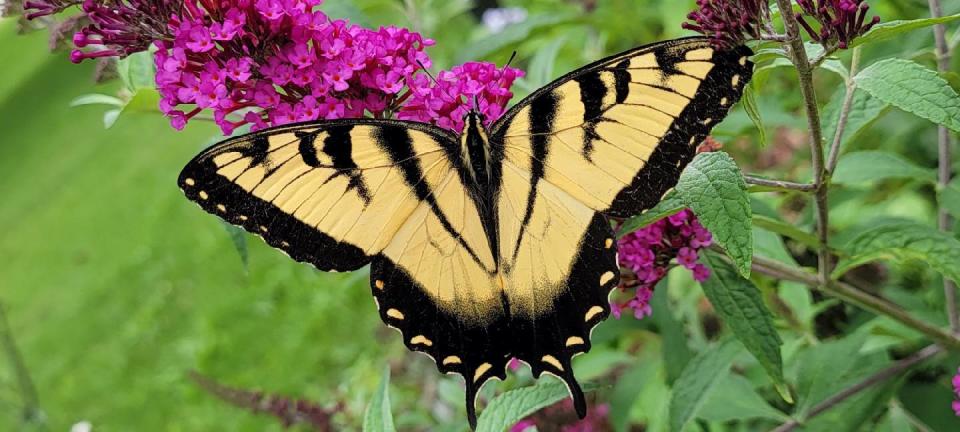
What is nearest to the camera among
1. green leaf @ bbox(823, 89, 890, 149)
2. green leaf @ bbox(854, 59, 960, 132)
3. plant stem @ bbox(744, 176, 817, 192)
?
green leaf @ bbox(854, 59, 960, 132)

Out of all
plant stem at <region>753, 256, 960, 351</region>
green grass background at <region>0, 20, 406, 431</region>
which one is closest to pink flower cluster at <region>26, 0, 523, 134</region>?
plant stem at <region>753, 256, 960, 351</region>

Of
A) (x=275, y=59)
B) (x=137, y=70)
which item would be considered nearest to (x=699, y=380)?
(x=275, y=59)

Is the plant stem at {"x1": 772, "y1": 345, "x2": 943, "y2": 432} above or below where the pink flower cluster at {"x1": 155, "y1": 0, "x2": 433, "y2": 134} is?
below

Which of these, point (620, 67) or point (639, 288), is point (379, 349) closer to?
point (639, 288)

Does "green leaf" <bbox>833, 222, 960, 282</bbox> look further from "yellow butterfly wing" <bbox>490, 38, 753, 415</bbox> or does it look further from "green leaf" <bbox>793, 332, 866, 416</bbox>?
"yellow butterfly wing" <bbox>490, 38, 753, 415</bbox>

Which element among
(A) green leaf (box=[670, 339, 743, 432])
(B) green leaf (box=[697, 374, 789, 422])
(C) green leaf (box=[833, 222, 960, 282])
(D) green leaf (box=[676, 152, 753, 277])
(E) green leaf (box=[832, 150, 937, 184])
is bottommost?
(B) green leaf (box=[697, 374, 789, 422])

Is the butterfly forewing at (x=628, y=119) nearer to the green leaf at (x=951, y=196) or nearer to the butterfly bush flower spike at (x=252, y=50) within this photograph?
the butterfly bush flower spike at (x=252, y=50)
